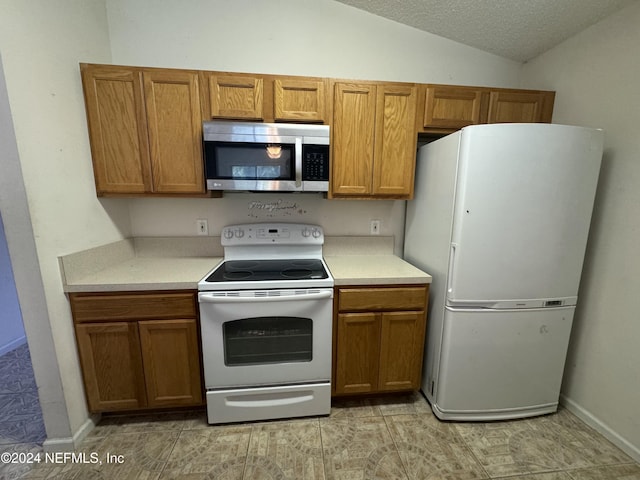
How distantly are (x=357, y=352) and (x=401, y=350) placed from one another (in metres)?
0.29

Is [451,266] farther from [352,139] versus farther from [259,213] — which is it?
[259,213]

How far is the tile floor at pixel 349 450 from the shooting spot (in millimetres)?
1284

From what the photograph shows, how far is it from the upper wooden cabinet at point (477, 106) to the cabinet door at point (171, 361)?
197 cm

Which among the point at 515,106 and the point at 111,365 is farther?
the point at 515,106

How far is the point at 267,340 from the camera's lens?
1.52 metres

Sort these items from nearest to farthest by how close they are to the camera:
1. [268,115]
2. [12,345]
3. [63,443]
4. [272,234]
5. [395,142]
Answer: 1. [63,443]
2. [268,115]
3. [395,142]
4. [272,234]
5. [12,345]

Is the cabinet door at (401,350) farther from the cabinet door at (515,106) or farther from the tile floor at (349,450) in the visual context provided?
the cabinet door at (515,106)

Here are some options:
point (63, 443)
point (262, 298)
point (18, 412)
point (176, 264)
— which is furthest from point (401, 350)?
point (18, 412)

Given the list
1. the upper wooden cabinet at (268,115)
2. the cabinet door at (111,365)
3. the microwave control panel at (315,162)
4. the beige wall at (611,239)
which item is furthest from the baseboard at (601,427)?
the cabinet door at (111,365)

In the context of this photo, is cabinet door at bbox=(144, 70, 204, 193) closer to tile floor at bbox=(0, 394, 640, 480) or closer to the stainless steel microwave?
the stainless steel microwave

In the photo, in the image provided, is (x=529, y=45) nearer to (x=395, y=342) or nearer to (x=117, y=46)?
(x=395, y=342)

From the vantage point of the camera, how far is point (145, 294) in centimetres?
142

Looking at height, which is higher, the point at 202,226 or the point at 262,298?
the point at 202,226

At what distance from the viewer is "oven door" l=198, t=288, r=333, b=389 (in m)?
1.43
